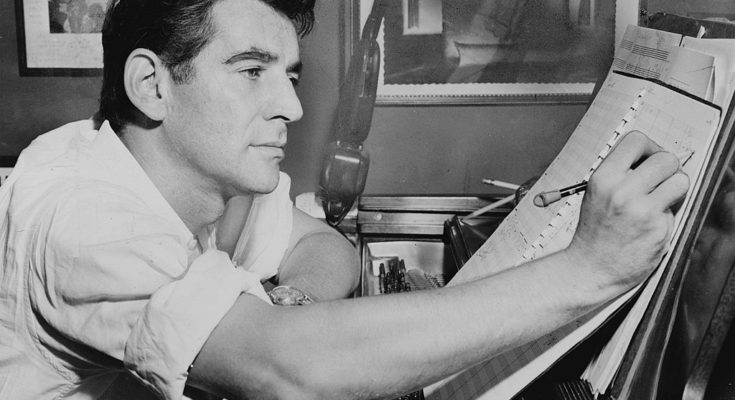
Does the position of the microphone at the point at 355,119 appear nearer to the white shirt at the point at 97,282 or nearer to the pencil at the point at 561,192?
the white shirt at the point at 97,282

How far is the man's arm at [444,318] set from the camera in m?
0.89

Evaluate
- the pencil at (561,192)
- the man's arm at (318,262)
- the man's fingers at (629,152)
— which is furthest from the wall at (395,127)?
the man's fingers at (629,152)

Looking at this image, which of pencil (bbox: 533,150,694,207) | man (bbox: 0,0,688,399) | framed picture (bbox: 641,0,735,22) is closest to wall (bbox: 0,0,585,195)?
framed picture (bbox: 641,0,735,22)

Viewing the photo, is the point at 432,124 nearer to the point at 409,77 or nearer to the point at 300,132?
the point at 409,77

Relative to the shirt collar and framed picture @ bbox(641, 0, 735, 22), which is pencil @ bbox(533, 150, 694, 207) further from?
framed picture @ bbox(641, 0, 735, 22)

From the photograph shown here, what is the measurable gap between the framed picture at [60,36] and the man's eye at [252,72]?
1618 mm

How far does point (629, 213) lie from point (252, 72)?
0.78 m

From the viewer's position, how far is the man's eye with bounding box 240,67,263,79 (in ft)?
4.45

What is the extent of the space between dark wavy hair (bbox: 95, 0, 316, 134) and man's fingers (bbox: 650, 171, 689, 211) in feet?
2.87

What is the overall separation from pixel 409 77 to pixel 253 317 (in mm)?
1884

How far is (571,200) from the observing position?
3.93 ft

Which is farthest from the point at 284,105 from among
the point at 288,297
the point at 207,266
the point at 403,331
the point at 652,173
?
the point at 652,173

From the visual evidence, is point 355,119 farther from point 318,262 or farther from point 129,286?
point 129,286

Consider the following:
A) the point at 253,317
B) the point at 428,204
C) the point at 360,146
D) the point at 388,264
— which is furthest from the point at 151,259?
the point at 360,146
